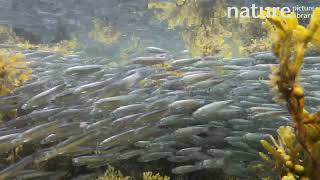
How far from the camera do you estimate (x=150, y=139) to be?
123 inches

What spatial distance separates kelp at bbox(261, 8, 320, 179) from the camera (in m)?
1.46

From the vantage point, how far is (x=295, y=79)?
4.87 ft

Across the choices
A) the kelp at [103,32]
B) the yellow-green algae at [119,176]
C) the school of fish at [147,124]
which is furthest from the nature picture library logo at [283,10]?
the kelp at [103,32]

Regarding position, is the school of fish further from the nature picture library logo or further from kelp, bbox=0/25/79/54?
kelp, bbox=0/25/79/54

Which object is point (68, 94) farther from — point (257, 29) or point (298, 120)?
point (257, 29)

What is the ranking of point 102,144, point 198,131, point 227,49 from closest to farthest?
point 102,144 → point 198,131 → point 227,49

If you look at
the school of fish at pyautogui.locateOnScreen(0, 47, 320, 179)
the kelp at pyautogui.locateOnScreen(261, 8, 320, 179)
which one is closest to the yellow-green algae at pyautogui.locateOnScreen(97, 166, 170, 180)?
the school of fish at pyautogui.locateOnScreen(0, 47, 320, 179)

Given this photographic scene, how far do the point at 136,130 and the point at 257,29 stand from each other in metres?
4.93

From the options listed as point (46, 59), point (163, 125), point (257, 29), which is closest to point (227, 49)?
point (257, 29)

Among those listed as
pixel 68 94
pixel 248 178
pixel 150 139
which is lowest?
pixel 248 178

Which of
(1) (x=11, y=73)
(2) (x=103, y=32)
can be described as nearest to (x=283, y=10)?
(1) (x=11, y=73)

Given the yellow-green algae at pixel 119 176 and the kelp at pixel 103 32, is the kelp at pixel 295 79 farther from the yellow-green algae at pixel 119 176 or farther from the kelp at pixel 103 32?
the kelp at pixel 103 32

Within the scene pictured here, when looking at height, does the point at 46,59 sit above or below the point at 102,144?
above

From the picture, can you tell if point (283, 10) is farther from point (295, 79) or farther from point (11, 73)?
point (295, 79)
